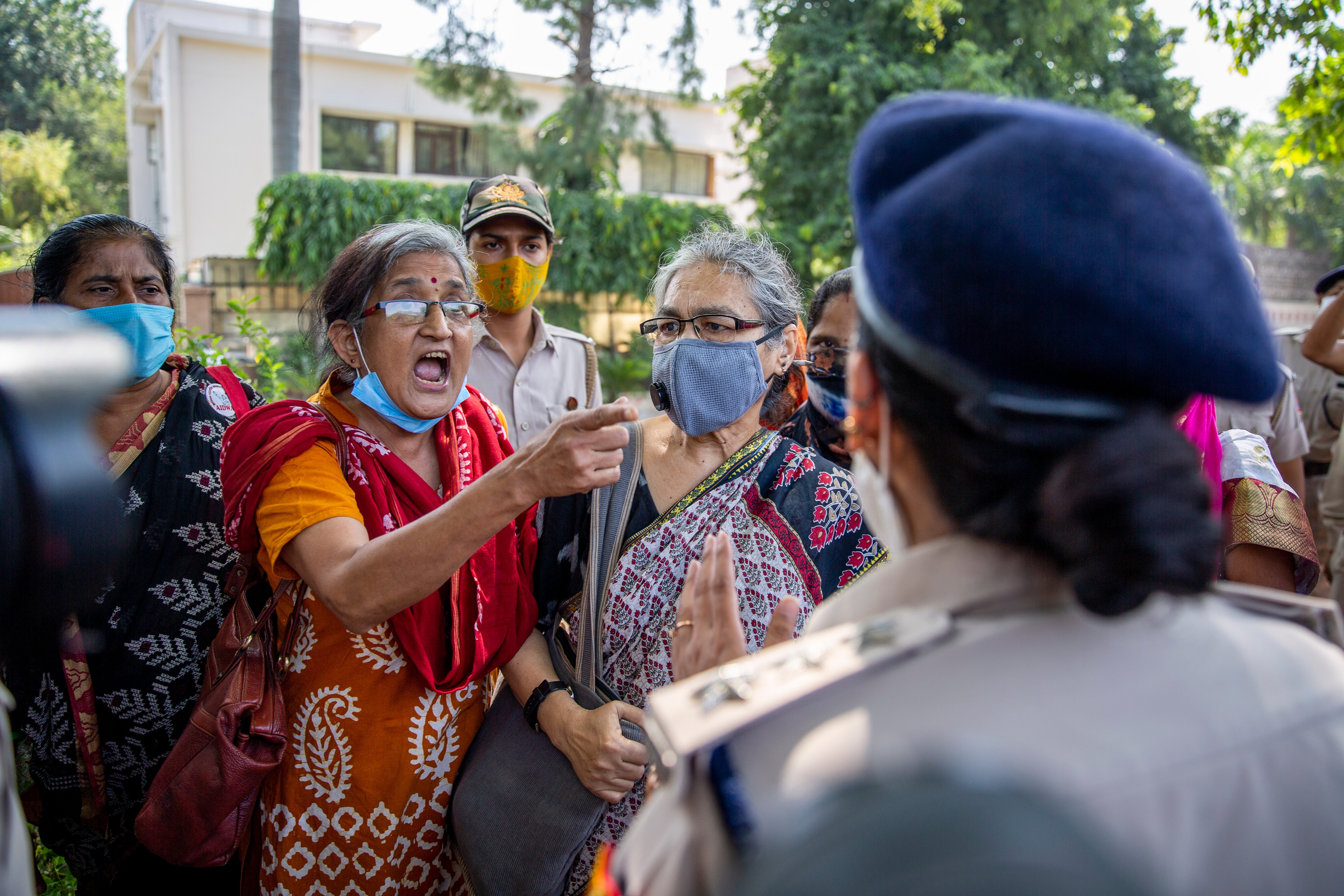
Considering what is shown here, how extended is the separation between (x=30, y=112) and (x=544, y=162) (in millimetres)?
23654

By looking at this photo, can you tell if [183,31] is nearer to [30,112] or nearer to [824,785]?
[30,112]

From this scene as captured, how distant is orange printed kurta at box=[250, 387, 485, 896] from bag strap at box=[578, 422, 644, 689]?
37 cm

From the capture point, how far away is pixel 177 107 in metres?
18.6

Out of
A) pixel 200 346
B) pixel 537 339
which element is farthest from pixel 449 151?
pixel 537 339

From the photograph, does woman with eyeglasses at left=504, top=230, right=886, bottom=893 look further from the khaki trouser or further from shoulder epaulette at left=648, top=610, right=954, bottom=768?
the khaki trouser

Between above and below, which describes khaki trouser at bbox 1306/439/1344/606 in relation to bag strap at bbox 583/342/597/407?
below

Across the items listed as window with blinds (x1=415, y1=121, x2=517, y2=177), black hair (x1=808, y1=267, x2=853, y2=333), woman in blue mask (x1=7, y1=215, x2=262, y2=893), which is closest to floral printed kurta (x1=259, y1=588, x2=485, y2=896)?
woman in blue mask (x1=7, y1=215, x2=262, y2=893)

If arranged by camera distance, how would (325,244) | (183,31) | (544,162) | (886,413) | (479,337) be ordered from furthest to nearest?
(183,31) → (544,162) → (325,244) → (479,337) → (886,413)

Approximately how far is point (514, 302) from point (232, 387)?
133 centimetres

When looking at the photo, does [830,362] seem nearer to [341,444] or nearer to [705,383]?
[705,383]

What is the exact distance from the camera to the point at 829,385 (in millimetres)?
2977

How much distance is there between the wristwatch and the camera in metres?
2.11

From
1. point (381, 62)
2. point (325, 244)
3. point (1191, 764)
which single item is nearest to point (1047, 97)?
point (325, 244)

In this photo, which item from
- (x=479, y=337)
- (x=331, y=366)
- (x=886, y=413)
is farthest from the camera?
(x=479, y=337)
